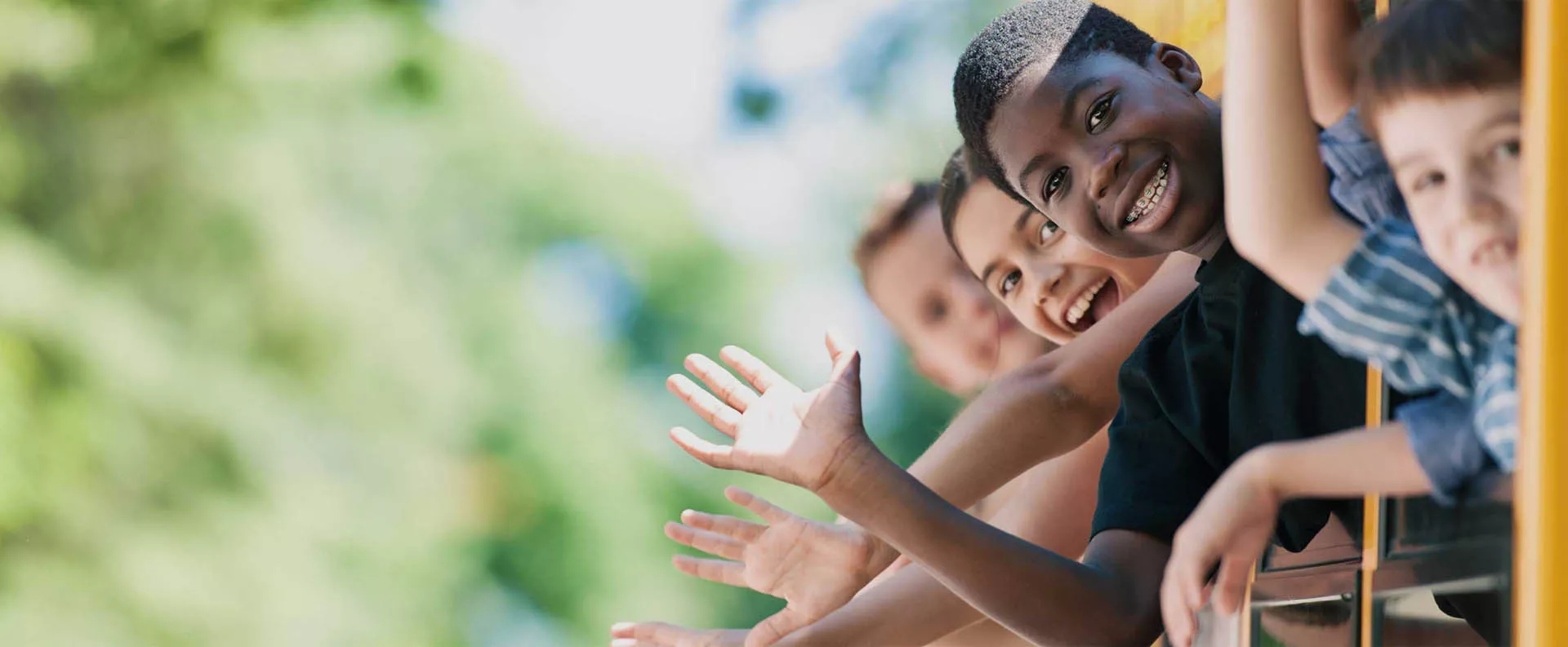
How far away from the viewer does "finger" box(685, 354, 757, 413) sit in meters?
1.15

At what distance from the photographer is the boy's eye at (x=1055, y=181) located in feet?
3.70

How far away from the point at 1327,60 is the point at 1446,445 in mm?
206

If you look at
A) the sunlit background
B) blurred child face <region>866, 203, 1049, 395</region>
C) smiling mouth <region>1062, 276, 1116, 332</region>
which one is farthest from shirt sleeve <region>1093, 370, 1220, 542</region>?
the sunlit background

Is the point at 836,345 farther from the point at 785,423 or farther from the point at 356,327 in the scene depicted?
the point at 356,327

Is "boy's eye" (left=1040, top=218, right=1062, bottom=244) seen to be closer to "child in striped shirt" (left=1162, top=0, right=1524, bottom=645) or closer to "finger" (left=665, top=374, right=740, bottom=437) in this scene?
"finger" (left=665, top=374, right=740, bottom=437)

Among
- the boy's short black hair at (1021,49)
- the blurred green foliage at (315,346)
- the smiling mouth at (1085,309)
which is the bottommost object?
the boy's short black hair at (1021,49)

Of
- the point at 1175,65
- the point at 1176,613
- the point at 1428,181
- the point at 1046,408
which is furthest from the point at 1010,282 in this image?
the point at 1428,181

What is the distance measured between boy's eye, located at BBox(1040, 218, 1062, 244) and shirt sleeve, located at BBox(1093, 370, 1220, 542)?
0.44 metres

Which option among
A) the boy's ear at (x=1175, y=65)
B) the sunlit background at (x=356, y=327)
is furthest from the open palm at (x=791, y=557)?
the sunlit background at (x=356, y=327)

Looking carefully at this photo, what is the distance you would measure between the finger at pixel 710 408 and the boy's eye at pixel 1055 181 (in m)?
0.29

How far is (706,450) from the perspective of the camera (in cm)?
112

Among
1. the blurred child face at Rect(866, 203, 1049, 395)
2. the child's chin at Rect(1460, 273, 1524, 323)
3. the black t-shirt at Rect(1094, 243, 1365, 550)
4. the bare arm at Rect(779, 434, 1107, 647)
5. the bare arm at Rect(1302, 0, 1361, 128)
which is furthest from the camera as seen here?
the blurred child face at Rect(866, 203, 1049, 395)

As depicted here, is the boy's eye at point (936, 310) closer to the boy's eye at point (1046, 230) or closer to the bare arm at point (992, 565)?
the boy's eye at point (1046, 230)

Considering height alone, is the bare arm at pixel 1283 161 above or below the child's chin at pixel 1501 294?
above
